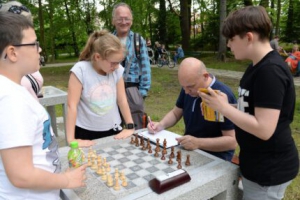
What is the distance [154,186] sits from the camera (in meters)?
1.39

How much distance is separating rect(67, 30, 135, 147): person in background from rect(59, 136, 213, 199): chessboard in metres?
0.18

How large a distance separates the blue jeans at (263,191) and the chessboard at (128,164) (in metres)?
0.28

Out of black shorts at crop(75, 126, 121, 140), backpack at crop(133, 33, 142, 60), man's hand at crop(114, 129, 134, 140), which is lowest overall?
black shorts at crop(75, 126, 121, 140)

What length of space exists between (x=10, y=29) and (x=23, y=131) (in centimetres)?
41

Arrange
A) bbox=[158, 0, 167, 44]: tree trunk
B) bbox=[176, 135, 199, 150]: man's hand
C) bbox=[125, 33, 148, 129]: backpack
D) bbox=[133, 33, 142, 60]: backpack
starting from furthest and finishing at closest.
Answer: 1. bbox=[158, 0, 167, 44]: tree trunk
2. bbox=[133, 33, 142, 60]: backpack
3. bbox=[125, 33, 148, 129]: backpack
4. bbox=[176, 135, 199, 150]: man's hand

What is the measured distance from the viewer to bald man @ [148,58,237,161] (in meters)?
1.91

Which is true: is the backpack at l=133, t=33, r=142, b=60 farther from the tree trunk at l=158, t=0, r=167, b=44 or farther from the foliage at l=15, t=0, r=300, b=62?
the tree trunk at l=158, t=0, r=167, b=44

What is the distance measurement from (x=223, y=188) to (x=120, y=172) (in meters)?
0.60

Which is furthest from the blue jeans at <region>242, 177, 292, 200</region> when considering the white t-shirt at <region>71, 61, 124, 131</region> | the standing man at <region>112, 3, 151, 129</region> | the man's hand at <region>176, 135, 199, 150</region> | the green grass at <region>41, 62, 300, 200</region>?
Result: the standing man at <region>112, 3, 151, 129</region>

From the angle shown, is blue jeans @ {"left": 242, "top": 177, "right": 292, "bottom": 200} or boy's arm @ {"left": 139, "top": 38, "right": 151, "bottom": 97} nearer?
blue jeans @ {"left": 242, "top": 177, "right": 292, "bottom": 200}

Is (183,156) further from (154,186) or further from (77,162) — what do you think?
(77,162)

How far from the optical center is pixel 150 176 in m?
1.56

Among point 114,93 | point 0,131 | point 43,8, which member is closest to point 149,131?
point 114,93

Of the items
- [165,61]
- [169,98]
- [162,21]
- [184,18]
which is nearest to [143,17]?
[165,61]
